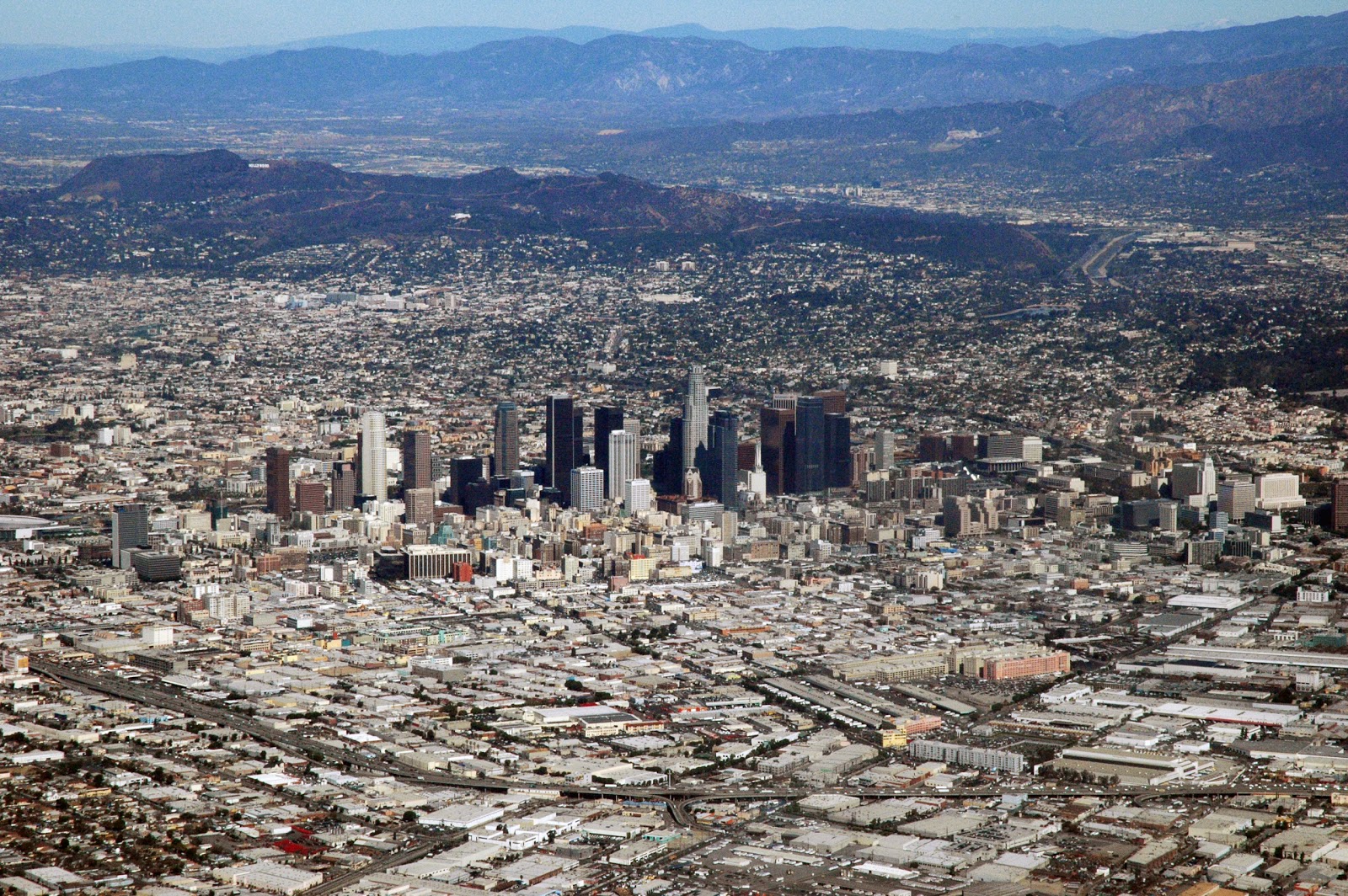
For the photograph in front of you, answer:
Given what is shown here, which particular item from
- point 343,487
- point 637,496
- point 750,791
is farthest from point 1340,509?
point 750,791

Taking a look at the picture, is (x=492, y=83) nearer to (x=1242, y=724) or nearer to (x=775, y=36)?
(x=775, y=36)

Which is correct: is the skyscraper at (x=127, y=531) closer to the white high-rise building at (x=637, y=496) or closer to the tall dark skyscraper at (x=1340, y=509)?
the white high-rise building at (x=637, y=496)

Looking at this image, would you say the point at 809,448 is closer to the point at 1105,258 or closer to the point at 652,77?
the point at 1105,258

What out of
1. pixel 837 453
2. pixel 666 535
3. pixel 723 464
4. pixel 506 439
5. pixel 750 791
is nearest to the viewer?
pixel 750 791

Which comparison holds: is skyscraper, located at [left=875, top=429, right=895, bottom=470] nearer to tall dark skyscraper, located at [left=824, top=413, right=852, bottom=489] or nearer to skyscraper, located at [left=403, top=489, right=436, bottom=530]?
tall dark skyscraper, located at [left=824, top=413, right=852, bottom=489]

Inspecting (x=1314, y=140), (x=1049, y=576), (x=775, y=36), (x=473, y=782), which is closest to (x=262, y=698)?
(x=473, y=782)

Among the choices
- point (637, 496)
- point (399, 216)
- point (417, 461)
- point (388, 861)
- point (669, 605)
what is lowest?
point (669, 605)

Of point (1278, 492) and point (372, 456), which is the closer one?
point (1278, 492)
